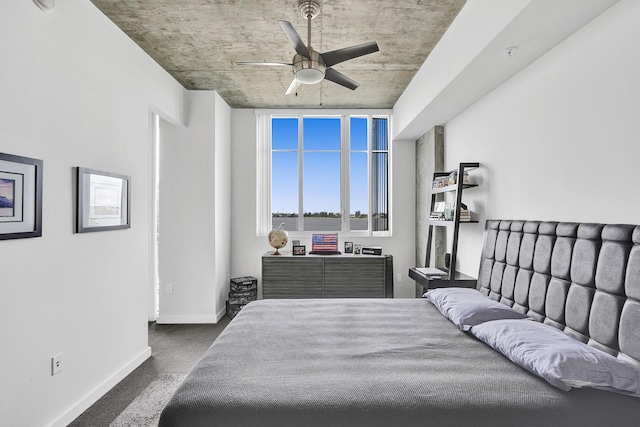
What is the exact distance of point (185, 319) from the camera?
183 inches

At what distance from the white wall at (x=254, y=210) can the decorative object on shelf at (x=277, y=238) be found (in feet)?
1.14

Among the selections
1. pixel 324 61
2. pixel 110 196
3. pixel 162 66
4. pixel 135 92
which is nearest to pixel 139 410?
pixel 110 196

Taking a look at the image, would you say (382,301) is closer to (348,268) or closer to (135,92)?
(348,268)

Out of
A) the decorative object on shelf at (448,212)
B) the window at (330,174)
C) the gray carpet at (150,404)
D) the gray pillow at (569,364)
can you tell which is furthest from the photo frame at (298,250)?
the gray pillow at (569,364)

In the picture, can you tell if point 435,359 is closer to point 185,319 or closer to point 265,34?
point 265,34

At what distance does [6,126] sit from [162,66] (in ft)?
7.62

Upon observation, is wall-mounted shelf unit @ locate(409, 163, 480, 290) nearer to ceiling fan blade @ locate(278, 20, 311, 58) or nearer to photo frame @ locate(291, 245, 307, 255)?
photo frame @ locate(291, 245, 307, 255)

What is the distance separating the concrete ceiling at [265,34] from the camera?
2818 millimetres

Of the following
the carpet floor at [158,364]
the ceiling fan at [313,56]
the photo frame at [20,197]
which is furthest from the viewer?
the ceiling fan at [313,56]

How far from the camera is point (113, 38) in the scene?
2941 mm

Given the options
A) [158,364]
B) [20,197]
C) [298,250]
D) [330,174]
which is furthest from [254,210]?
[20,197]

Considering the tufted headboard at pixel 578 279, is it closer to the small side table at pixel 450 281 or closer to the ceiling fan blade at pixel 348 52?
the small side table at pixel 450 281

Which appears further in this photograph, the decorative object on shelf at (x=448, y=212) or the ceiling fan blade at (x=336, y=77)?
the decorative object on shelf at (x=448, y=212)

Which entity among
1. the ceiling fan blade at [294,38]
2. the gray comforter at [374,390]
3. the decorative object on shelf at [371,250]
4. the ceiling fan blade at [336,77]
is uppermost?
the ceiling fan blade at [294,38]
